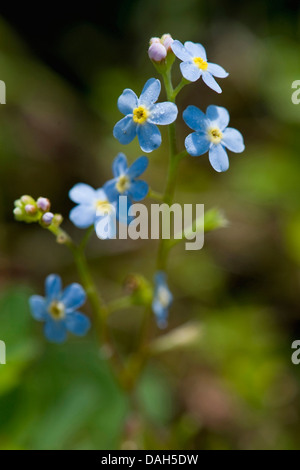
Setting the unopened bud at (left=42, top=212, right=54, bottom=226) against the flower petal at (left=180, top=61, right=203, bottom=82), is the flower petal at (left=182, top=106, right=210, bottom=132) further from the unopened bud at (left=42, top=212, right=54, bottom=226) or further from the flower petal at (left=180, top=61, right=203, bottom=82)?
the unopened bud at (left=42, top=212, right=54, bottom=226)

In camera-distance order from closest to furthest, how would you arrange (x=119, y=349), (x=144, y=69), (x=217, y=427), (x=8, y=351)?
(x=8, y=351), (x=217, y=427), (x=119, y=349), (x=144, y=69)

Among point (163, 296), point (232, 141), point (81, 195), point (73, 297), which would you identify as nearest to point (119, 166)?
point (81, 195)

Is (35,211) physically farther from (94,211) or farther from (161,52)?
(161,52)

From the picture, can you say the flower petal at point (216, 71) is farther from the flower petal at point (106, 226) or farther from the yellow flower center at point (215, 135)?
the flower petal at point (106, 226)

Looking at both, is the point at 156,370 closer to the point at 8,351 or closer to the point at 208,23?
the point at 8,351

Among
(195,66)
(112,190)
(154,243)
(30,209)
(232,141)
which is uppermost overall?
(154,243)

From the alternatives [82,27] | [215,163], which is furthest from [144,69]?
[215,163]
